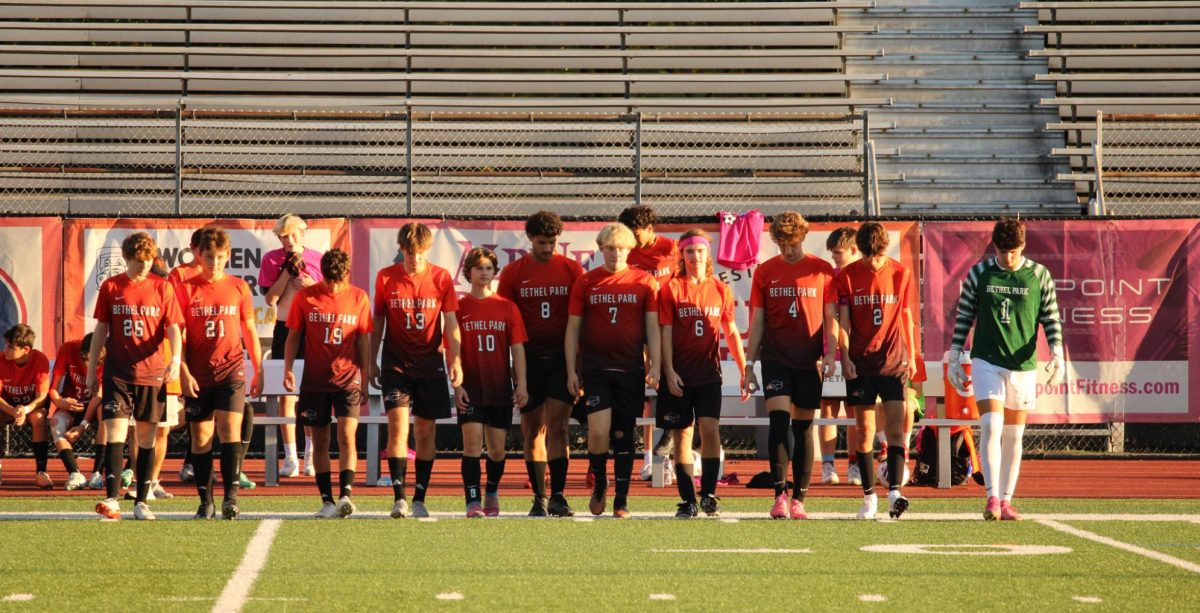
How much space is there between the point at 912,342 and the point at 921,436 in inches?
116

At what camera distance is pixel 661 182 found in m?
18.9

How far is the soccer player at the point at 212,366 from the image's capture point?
877cm

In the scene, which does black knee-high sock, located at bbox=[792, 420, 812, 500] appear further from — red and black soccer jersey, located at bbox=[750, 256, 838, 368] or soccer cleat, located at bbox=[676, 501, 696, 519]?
soccer cleat, located at bbox=[676, 501, 696, 519]

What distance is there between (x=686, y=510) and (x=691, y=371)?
83 cm

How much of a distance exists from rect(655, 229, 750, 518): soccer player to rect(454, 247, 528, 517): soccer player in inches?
34.1

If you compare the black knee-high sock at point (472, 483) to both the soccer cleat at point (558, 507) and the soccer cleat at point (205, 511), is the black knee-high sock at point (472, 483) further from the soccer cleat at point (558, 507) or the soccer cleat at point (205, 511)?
the soccer cleat at point (205, 511)

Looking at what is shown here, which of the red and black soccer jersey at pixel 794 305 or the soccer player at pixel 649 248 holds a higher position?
the soccer player at pixel 649 248

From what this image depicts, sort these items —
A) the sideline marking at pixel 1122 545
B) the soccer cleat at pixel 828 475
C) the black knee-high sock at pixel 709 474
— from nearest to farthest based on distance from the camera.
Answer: the sideline marking at pixel 1122 545
the black knee-high sock at pixel 709 474
the soccer cleat at pixel 828 475

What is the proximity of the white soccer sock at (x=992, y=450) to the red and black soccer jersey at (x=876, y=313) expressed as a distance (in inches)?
23.5

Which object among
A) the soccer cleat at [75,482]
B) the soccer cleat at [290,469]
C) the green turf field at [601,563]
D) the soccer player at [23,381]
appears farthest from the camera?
the soccer cleat at [290,469]

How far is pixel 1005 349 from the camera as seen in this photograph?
28.9 feet

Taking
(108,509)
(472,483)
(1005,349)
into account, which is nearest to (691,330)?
(472,483)

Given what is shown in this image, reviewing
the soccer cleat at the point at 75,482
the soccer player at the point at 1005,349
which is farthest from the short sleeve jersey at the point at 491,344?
the soccer cleat at the point at 75,482

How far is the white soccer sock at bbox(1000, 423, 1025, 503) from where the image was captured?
8789 mm
